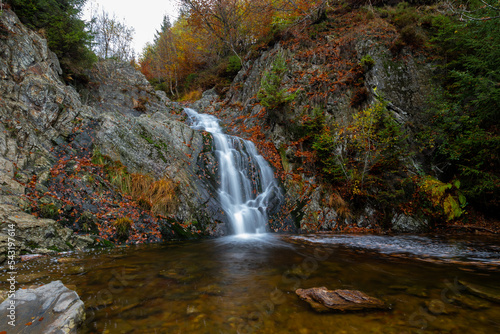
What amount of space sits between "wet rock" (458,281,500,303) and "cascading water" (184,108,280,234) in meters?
5.01

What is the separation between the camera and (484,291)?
2416 mm

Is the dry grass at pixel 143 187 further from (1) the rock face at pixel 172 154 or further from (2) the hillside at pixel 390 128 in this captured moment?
(2) the hillside at pixel 390 128

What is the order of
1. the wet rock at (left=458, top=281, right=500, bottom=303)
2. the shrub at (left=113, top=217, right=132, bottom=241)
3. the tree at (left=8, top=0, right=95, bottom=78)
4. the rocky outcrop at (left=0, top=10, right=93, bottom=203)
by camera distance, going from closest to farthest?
the wet rock at (left=458, top=281, right=500, bottom=303) < the rocky outcrop at (left=0, top=10, right=93, bottom=203) < the shrub at (left=113, top=217, right=132, bottom=241) < the tree at (left=8, top=0, right=95, bottom=78)

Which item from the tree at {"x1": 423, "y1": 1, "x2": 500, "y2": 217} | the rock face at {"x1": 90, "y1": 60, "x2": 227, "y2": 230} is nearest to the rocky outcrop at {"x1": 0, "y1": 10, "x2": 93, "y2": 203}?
the rock face at {"x1": 90, "y1": 60, "x2": 227, "y2": 230}

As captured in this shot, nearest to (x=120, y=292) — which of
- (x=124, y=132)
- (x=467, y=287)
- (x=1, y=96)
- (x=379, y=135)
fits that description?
(x=467, y=287)

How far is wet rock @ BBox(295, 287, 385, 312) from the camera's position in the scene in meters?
2.08

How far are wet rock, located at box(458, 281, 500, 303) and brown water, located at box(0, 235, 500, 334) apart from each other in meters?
0.11

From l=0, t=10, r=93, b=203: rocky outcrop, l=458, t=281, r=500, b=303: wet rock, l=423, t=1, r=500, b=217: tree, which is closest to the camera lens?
l=458, t=281, r=500, b=303: wet rock

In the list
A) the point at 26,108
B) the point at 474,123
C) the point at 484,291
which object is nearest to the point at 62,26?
the point at 26,108

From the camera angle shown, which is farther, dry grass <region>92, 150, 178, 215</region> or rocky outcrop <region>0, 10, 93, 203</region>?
dry grass <region>92, 150, 178, 215</region>

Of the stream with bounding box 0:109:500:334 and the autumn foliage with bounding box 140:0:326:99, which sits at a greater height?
the autumn foliage with bounding box 140:0:326:99

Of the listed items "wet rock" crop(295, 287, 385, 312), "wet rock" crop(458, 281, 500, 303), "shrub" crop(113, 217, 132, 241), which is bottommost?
"wet rock" crop(458, 281, 500, 303)

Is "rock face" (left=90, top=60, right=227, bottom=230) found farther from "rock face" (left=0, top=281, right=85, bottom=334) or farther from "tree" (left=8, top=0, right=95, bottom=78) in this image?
"rock face" (left=0, top=281, right=85, bottom=334)

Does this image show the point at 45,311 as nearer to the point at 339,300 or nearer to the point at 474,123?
the point at 339,300
